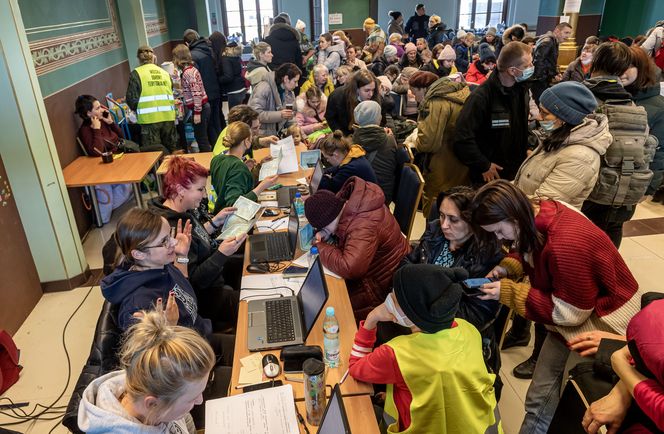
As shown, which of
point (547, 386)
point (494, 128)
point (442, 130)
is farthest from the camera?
point (442, 130)

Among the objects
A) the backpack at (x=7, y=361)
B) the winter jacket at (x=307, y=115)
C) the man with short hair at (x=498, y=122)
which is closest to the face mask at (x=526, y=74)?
the man with short hair at (x=498, y=122)

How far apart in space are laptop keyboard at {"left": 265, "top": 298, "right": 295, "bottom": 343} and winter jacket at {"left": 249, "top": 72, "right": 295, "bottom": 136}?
3070 millimetres

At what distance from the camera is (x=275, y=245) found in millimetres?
2889

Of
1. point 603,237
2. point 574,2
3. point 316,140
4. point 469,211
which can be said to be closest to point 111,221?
point 316,140

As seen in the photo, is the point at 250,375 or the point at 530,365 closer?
the point at 250,375

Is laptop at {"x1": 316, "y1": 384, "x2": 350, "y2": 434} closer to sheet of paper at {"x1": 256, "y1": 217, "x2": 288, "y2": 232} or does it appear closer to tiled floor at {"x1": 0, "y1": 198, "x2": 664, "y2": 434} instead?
tiled floor at {"x1": 0, "y1": 198, "x2": 664, "y2": 434}

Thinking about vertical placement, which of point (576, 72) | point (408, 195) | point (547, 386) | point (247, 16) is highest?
point (247, 16)

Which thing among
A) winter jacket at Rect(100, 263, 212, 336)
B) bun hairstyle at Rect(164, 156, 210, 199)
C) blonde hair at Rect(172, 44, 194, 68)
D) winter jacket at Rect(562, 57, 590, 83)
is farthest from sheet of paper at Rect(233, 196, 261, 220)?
winter jacket at Rect(562, 57, 590, 83)

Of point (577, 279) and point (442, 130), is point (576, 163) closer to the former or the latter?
point (577, 279)

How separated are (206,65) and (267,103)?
7.51ft

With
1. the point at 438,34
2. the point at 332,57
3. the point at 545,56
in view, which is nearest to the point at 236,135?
the point at 332,57

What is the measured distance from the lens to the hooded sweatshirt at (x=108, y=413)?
1323mm

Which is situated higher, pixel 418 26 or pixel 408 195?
pixel 418 26

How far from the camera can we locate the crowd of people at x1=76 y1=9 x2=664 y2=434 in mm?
1502
